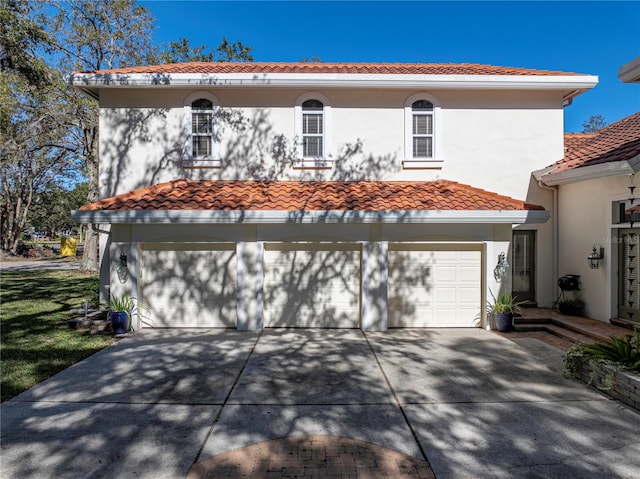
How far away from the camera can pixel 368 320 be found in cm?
878

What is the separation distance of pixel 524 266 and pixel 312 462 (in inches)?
353

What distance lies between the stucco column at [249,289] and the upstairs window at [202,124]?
11.2ft

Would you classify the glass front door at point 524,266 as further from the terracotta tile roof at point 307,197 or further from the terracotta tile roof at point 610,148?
the terracotta tile roof at point 610,148

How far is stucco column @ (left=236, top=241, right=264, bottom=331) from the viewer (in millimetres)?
8727

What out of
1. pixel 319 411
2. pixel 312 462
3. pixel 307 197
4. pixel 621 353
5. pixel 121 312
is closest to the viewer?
pixel 312 462

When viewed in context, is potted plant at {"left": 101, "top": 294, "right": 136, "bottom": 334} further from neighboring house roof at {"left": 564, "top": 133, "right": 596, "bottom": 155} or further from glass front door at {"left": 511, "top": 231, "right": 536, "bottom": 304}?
neighboring house roof at {"left": 564, "top": 133, "right": 596, "bottom": 155}

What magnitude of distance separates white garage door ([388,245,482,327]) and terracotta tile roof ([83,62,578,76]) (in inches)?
214

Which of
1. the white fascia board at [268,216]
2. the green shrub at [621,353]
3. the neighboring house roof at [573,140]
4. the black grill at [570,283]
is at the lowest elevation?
the green shrub at [621,353]

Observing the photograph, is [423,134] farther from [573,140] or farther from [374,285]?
[573,140]

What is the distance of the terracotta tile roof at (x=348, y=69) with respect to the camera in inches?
414

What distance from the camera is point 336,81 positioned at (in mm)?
9828

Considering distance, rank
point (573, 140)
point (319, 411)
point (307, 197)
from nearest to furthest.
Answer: point (319, 411), point (307, 197), point (573, 140)

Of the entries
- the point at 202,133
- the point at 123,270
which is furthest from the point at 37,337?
the point at 202,133

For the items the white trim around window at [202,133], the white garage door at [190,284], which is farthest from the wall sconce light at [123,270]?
the white trim around window at [202,133]
